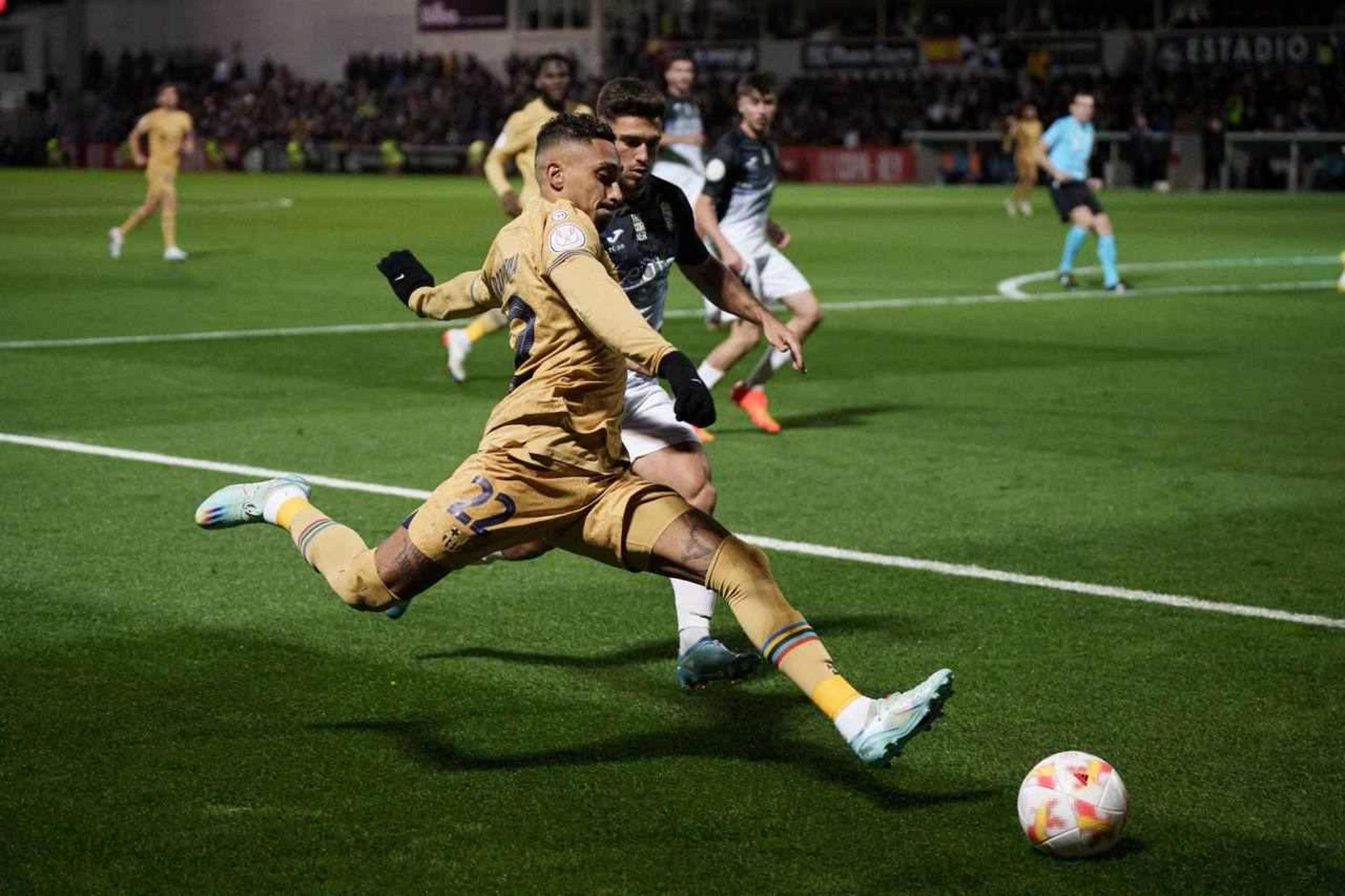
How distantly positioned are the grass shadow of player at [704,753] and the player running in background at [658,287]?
0.44m

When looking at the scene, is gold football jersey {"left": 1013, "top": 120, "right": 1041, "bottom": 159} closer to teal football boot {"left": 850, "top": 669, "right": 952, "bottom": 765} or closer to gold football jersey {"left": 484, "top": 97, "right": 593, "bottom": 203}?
gold football jersey {"left": 484, "top": 97, "right": 593, "bottom": 203}

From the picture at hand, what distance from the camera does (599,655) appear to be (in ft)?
22.6

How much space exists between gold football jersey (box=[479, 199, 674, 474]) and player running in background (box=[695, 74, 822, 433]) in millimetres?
5943

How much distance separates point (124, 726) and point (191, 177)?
5848cm

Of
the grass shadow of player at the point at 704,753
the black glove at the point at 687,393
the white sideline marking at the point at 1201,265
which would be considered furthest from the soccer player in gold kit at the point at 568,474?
the white sideline marking at the point at 1201,265

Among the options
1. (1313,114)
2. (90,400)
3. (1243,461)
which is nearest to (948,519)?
(1243,461)

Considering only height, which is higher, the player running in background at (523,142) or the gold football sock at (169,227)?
the player running in background at (523,142)

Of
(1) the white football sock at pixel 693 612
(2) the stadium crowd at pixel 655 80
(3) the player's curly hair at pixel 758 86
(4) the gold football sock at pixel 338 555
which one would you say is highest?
(2) the stadium crowd at pixel 655 80

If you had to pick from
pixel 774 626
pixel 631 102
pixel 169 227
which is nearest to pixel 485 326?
pixel 631 102

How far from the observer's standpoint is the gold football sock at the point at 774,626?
5.15 m

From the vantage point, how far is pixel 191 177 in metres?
62.0

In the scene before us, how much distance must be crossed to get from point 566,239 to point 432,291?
775mm

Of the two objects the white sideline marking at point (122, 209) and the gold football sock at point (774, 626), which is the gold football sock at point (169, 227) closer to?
the white sideline marking at point (122, 209)

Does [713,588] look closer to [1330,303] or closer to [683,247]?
[683,247]
